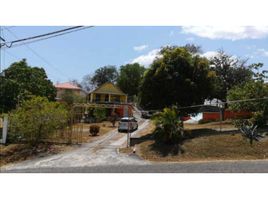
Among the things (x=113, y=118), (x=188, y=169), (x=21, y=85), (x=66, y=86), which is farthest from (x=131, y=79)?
(x=188, y=169)

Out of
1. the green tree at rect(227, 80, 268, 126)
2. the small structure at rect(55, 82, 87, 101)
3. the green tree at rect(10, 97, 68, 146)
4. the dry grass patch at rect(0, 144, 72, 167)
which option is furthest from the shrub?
the green tree at rect(227, 80, 268, 126)

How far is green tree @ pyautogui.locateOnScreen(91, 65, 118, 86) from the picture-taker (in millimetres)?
18141

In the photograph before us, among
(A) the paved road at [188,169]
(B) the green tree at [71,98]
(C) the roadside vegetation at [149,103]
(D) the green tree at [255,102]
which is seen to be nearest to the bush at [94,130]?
(C) the roadside vegetation at [149,103]

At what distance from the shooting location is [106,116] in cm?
1900

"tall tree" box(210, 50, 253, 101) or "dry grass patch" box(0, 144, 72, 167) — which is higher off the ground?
"tall tree" box(210, 50, 253, 101)

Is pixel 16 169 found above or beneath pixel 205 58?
beneath

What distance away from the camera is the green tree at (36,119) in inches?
691

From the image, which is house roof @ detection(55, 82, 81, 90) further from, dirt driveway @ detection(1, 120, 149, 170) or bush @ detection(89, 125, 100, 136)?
bush @ detection(89, 125, 100, 136)

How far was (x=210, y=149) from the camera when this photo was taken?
590 inches

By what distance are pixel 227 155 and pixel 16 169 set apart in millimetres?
7262

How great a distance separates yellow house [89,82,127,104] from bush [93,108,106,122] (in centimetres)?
41

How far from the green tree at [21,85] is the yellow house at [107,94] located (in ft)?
5.99
